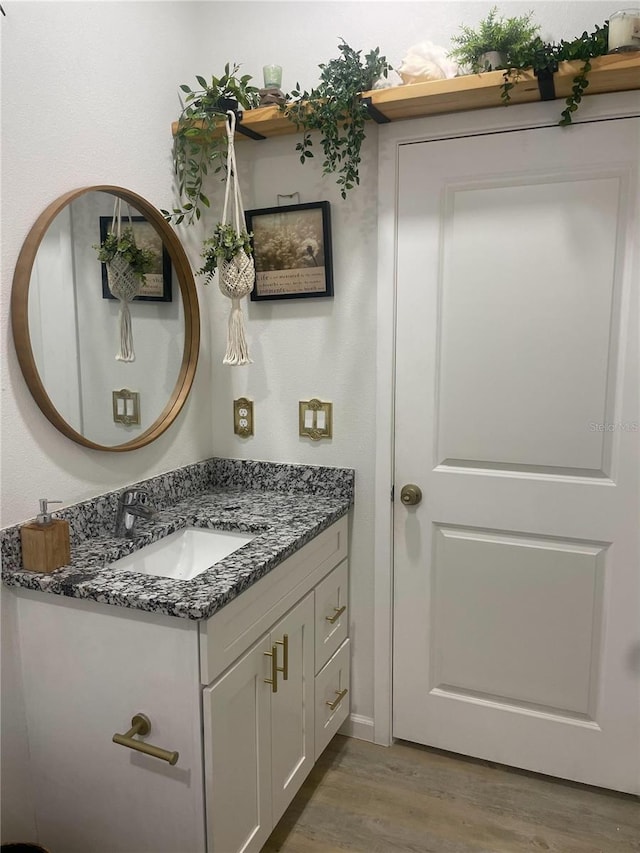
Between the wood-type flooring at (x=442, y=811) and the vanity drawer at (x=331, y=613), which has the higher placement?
the vanity drawer at (x=331, y=613)

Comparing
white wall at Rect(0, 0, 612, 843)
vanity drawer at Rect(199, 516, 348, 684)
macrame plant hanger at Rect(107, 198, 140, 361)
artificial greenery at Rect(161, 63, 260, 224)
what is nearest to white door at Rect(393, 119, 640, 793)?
white wall at Rect(0, 0, 612, 843)

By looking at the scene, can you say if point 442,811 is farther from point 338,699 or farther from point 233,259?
point 233,259

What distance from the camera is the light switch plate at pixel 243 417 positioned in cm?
225

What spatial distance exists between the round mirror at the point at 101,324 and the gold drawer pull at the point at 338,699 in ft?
3.43

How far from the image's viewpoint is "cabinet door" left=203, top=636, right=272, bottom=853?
4.56 feet

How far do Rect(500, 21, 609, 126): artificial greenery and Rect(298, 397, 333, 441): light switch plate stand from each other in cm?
105

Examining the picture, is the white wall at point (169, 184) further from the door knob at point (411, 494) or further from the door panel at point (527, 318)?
the door panel at point (527, 318)

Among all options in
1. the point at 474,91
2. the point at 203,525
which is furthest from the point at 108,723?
the point at 474,91

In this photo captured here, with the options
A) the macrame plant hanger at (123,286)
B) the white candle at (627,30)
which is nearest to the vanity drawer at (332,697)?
the macrame plant hanger at (123,286)

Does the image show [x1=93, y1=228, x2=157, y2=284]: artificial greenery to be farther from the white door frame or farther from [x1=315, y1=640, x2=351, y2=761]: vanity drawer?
[x1=315, y1=640, x2=351, y2=761]: vanity drawer

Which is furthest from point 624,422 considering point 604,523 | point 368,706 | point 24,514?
point 24,514

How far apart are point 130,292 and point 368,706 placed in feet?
5.29

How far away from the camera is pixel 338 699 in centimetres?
212

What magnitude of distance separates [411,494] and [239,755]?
3.10 feet
